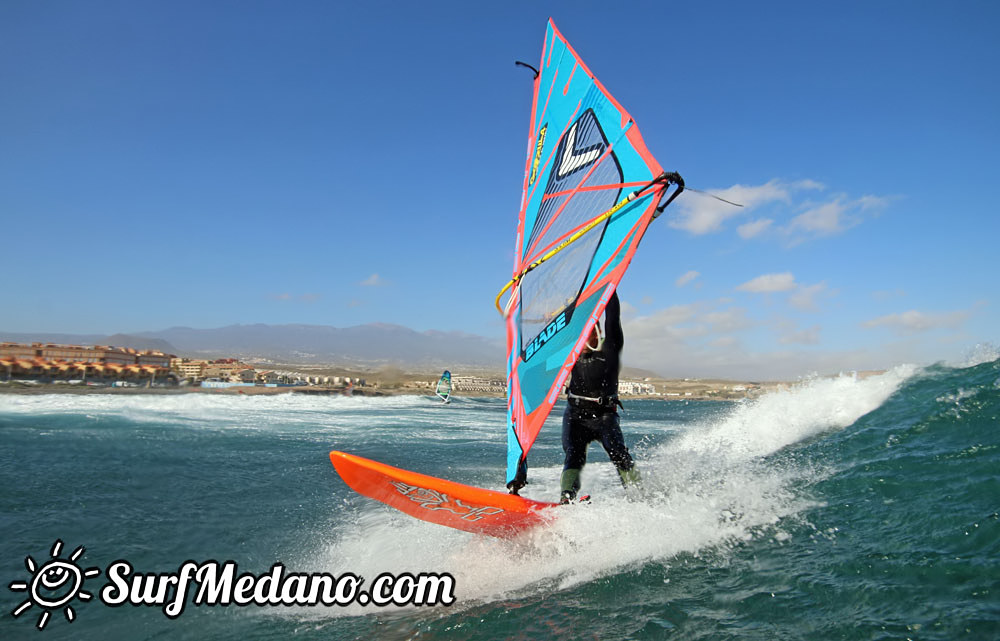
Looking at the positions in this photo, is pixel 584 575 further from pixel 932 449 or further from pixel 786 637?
pixel 932 449

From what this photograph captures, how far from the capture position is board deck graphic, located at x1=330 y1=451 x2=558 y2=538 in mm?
4172

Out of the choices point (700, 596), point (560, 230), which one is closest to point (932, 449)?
point (700, 596)

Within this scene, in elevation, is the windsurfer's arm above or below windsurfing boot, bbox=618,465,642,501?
above

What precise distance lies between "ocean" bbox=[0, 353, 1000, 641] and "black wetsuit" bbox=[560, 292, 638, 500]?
0.38 metres

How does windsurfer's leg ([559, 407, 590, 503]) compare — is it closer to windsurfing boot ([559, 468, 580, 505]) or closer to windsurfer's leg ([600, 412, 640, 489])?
windsurfing boot ([559, 468, 580, 505])

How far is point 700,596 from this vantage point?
3.13 meters

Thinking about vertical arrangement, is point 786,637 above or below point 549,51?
below

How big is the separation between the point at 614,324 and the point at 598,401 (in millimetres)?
701

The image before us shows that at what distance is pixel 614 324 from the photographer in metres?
4.64

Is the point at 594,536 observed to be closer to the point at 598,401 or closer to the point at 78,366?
the point at 598,401

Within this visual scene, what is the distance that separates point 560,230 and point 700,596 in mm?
3010

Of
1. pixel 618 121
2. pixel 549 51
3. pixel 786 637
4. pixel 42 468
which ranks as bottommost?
pixel 42 468

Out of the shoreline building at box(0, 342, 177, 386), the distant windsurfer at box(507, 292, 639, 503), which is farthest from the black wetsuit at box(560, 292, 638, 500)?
the shoreline building at box(0, 342, 177, 386)

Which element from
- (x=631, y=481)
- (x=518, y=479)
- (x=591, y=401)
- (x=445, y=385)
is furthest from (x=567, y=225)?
(x=445, y=385)
